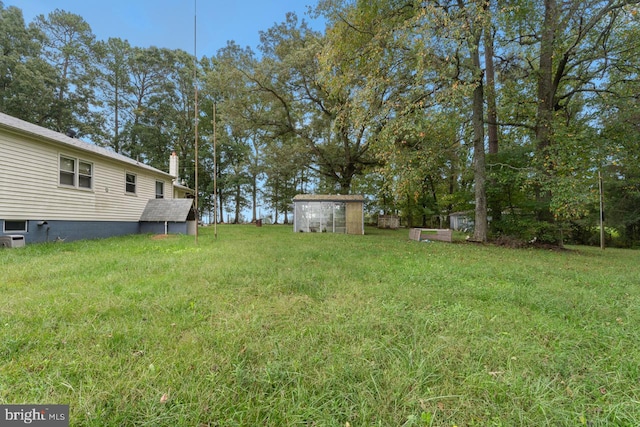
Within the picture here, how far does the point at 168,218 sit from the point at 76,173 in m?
3.50

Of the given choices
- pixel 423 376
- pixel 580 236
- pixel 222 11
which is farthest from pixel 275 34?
pixel 580 236

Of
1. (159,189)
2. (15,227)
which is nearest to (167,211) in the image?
(159,189)

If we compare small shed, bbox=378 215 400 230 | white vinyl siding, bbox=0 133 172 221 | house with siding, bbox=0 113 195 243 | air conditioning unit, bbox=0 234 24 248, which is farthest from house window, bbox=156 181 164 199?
small shed, bbox=378 215 400 230

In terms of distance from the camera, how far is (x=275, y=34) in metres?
15.6

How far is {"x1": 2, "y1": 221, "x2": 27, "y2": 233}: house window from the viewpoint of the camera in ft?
23.1

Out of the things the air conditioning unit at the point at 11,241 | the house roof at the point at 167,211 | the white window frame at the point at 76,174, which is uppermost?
the white window frame at the point at 76,174

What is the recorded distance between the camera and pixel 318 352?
6.34ft

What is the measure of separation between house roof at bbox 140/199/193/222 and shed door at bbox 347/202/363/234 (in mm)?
8966

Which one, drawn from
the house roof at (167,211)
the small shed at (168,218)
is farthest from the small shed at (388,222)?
the house roof at (167,211)

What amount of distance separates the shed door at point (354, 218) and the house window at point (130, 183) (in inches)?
442

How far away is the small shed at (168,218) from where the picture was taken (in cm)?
1152

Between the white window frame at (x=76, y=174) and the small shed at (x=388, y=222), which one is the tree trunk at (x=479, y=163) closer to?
the white window frame at (x=76, y=174)

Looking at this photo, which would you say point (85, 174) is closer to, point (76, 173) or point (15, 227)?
point (76, 173)

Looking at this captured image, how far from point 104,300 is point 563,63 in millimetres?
14500
